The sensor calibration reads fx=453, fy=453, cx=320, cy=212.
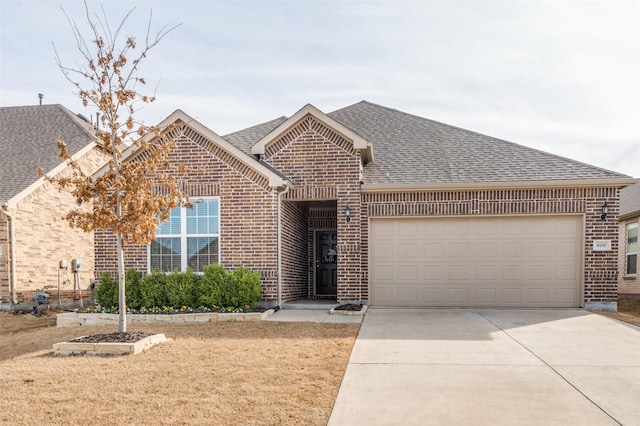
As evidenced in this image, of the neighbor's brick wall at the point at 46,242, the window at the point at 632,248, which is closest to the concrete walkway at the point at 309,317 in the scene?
the neighbor's brick wall at the point at 46,242

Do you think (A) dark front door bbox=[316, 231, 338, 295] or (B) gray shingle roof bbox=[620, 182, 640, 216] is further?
(B) gray shingle roof bbox=[620, 182, 640, 216]

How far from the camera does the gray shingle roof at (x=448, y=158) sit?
11.5 meters

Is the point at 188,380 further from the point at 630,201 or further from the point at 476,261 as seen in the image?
the point at 630,201

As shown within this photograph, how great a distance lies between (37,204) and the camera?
44.9ft

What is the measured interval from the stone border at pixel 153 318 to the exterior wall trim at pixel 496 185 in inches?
167

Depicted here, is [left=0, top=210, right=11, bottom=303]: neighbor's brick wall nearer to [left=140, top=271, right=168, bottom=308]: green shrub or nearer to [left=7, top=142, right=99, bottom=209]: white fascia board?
[left=7, top=142, right=99, bottom=209]: white fascia board

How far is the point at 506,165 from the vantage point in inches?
472

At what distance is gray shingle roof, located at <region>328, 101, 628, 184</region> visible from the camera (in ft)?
37.7

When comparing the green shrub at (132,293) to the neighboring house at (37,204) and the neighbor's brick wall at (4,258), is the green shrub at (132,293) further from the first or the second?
the neighbor's brick wall at (4,258)

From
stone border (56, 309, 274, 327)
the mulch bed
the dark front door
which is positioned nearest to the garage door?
the dark front door

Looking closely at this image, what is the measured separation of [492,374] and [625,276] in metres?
13.8

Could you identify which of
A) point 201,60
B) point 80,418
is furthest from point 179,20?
point 80,418

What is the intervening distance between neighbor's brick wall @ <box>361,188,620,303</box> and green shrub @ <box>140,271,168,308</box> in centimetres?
488

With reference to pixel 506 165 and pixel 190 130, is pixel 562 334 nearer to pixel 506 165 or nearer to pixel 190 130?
pixel 506 165
